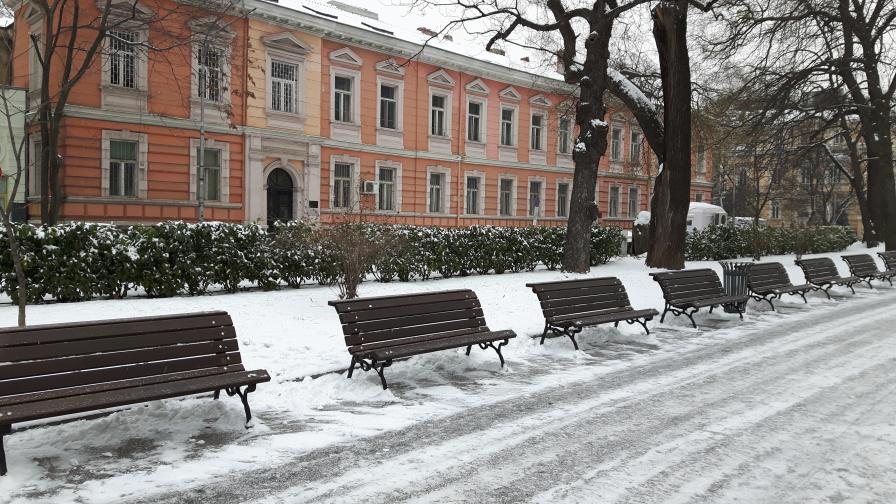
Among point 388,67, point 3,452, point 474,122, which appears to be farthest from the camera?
point 474,122

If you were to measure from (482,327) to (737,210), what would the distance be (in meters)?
62.0

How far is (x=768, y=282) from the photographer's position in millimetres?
13156

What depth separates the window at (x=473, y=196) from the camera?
33281 mm

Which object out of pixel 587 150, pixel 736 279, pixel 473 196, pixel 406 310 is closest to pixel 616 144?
pixel 473 196

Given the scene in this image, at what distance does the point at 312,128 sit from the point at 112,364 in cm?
2264

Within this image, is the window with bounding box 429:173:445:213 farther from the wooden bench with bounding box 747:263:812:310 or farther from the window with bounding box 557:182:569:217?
the wooden bench with bounding box 747:263:812:310

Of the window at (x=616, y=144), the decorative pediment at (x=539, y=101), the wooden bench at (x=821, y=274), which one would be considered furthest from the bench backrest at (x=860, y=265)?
the window at (x=616, y=144)

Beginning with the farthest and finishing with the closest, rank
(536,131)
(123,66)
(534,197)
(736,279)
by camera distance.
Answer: (536,131) → (534,197) → (123,66) → (736,279)

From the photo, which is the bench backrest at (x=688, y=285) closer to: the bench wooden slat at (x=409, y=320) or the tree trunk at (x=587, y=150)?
the bench wooden slat at (x=409, y=320)

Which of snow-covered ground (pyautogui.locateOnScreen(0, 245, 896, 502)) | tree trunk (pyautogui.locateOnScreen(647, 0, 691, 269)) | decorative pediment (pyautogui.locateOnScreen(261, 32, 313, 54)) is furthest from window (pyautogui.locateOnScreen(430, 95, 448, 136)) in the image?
snow-covered ground (pyautogui.locateOnScreen(0, 245, 896, 502))

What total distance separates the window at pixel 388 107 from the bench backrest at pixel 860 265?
18772mm

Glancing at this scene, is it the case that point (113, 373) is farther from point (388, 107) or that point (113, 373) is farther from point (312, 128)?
point (388, 107)

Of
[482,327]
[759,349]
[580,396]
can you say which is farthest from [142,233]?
[759,349]

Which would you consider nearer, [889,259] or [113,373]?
[113,373]
